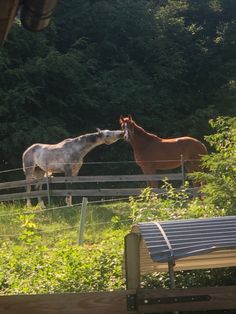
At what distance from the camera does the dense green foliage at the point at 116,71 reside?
22.9 meters

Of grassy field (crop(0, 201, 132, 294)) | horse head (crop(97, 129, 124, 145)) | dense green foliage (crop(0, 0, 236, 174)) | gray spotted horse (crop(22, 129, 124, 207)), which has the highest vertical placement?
dense green foliage (crop(0, 0, 236, 174))

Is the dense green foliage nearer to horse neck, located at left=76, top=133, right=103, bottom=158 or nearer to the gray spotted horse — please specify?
the gray spotted horse

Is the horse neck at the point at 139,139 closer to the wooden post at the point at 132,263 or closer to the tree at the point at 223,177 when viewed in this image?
the tree at the point at 223,177

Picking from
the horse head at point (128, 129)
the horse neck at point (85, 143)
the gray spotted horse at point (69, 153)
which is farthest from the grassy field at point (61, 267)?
the horse neck at point (85, 143)

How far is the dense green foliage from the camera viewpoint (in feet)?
75.2

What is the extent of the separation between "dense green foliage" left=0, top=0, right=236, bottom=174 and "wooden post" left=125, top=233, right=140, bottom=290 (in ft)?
58.5

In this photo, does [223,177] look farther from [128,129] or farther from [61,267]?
[128,129]

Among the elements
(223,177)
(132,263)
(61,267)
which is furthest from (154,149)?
(132,263)

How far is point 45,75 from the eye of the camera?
77.6 feet

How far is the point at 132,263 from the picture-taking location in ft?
11.2

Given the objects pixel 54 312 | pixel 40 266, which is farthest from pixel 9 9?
pixel 40 266

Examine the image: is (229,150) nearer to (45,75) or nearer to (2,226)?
(2,226)

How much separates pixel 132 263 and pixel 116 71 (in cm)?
2262

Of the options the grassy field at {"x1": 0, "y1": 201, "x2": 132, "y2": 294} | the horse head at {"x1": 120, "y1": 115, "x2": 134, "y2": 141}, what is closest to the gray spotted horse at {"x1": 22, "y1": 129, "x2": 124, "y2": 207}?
the horse head at {"x1": 120, "y1": 115, "x2": 134, "y2": 141}
